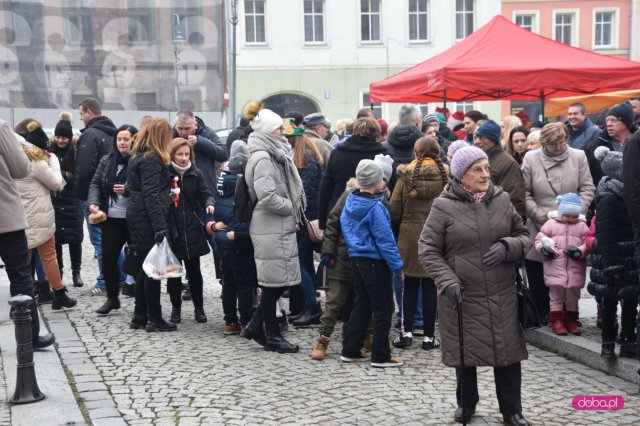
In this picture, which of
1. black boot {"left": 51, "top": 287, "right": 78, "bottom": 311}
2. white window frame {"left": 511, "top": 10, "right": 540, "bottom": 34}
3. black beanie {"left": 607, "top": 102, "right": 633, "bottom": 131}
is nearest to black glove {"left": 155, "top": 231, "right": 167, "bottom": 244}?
black boot {"left": 51, "top": 287, "right": 78, "bottom": 311}

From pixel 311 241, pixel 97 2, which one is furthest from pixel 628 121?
pixel 97 2

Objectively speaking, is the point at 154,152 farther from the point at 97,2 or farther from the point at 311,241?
the point at 97,2

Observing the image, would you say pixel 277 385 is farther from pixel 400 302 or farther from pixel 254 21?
pixel 254 21

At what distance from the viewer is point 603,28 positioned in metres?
40.7

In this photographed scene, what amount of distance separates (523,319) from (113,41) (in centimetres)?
1151

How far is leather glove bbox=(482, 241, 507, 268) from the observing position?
5.27 meters

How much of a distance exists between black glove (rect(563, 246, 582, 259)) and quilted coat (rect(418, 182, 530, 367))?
2.19 metres

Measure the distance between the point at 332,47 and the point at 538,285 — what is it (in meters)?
30.7

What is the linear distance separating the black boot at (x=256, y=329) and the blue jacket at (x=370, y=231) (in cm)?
110

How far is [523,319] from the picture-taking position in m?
5.37

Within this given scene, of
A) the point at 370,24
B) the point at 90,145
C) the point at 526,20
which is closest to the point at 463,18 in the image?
the point at 526,20

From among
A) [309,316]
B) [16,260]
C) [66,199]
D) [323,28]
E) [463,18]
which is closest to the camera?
[16,260]

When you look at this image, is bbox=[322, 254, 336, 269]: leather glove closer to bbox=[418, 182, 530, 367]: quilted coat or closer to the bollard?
bbox=[418, 182, 530, 367]: quilted coat

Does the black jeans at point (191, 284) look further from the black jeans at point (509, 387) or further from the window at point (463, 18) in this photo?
the window at point (463, 18)
